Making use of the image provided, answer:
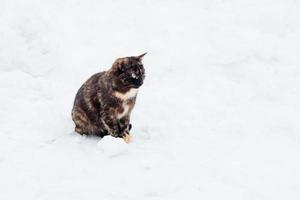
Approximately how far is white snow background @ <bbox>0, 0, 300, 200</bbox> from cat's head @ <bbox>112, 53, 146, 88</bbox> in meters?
0.86

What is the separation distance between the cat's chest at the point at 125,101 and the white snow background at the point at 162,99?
47 centimetres

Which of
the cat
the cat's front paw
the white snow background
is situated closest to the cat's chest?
the cat

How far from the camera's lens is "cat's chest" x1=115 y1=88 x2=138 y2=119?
7.22m

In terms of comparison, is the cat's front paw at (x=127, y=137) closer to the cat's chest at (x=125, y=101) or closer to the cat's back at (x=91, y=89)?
the cat's chest at (x=125, y=101)

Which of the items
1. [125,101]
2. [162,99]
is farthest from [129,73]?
[162,99]

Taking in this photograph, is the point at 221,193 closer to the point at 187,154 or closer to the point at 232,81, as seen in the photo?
the point at 187,154

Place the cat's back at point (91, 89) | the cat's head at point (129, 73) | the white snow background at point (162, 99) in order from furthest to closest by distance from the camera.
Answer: the cat's back at point (91, 89) → the cat's head at point (129, 73) → the white snow background at point (162, 99)

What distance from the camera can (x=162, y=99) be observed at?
8695mm

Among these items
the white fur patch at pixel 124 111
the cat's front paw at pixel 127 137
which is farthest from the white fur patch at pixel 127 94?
the cat's front paw at pixel 127 137

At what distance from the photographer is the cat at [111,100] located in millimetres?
7062

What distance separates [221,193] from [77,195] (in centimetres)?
178

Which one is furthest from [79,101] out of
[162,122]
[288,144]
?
[288,144]

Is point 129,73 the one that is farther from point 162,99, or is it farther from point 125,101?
point 162,99

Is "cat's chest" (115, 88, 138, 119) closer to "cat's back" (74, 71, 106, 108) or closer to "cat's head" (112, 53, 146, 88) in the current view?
"cat's head" (112, 53, 146, 88)
